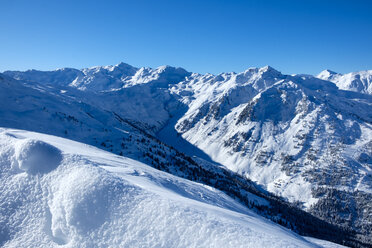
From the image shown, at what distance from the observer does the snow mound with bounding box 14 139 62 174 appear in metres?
14.4

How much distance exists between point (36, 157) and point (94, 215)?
6618mm

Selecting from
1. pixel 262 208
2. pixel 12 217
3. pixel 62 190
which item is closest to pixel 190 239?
pixel 62 190

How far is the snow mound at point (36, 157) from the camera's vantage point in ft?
47.1

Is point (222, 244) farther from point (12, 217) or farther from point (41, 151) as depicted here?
point (41, 151)

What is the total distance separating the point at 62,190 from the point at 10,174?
4517mm

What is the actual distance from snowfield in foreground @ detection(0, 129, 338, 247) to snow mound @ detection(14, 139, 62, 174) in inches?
2.5

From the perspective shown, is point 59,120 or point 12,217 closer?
point 12,217

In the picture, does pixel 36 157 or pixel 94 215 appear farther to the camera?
pixel 36 157

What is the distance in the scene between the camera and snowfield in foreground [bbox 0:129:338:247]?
1016 cm

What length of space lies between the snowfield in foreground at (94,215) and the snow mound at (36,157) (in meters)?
0.06

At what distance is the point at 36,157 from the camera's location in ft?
48.2

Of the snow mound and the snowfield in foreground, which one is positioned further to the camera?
the snow mound

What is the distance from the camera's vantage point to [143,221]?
1070cm

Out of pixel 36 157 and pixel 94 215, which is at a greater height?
pixel 36 157
